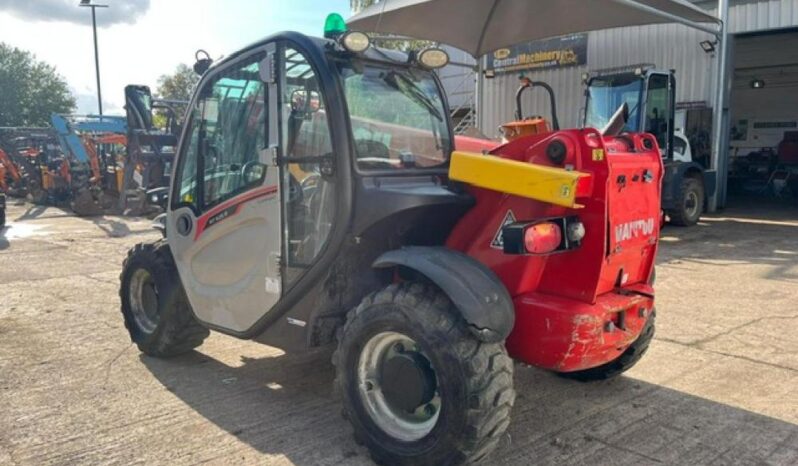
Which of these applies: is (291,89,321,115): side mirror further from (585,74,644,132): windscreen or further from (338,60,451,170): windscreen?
(585,74,644,132): windscreen

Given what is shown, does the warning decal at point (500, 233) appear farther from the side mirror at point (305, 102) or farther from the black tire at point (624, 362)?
the black tire at point (624, 362)

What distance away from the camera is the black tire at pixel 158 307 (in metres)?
4.80

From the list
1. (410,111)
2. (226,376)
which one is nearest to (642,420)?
(410,111)

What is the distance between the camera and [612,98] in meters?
12.3

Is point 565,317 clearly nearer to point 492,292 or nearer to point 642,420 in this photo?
point 492,292

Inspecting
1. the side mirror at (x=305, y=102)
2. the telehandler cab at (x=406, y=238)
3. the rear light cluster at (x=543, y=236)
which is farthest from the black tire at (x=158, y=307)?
the rear light cluster at (x=543, y=236)

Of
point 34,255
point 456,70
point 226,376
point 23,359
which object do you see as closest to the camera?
point 226,376

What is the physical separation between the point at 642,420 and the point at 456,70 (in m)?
18.7

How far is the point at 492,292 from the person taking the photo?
305 cm

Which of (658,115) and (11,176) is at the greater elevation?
(658,115)

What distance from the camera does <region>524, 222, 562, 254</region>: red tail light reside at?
3035 millimetres

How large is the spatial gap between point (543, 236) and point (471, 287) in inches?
16.0

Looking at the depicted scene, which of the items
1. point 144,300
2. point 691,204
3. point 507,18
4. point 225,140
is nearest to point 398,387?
point 225,140

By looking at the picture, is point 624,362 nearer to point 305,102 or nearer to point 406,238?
point 406,238
